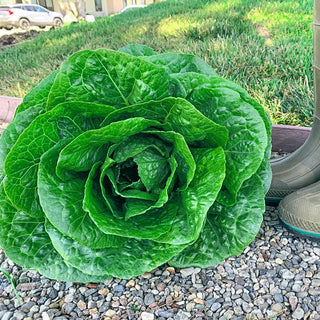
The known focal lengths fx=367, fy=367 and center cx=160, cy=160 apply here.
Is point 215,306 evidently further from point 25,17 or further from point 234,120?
point 25,17

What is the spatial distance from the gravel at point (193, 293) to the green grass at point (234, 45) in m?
1.37

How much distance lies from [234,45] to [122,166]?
2898 mm

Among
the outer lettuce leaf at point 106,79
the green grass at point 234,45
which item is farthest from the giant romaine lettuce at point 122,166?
the green grass at point 234,45

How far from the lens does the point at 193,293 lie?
51.1 inches

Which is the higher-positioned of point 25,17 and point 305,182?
point 305,182

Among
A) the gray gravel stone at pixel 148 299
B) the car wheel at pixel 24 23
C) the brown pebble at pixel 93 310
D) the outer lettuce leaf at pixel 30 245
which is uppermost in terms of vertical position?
the outer lettuce leaf at pixel 30 245

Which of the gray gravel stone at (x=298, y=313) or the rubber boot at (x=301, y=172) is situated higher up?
the rubber boot at (x=301, y=172)

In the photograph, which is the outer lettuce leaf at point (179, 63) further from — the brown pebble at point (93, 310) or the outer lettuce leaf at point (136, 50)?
the brown pebble at point (93, 310)

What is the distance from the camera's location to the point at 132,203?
1.10 meters

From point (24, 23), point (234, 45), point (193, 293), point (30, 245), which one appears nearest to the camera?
point (30, 245)

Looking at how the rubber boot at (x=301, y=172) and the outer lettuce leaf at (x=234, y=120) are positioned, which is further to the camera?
the rubber boot at (x=301, y=172)

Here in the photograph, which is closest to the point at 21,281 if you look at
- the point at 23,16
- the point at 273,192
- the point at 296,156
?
the point at 273,192

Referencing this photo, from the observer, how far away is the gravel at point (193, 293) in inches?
48.4

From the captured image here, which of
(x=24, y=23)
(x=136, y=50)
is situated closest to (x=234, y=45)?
(x=136, y=50)
